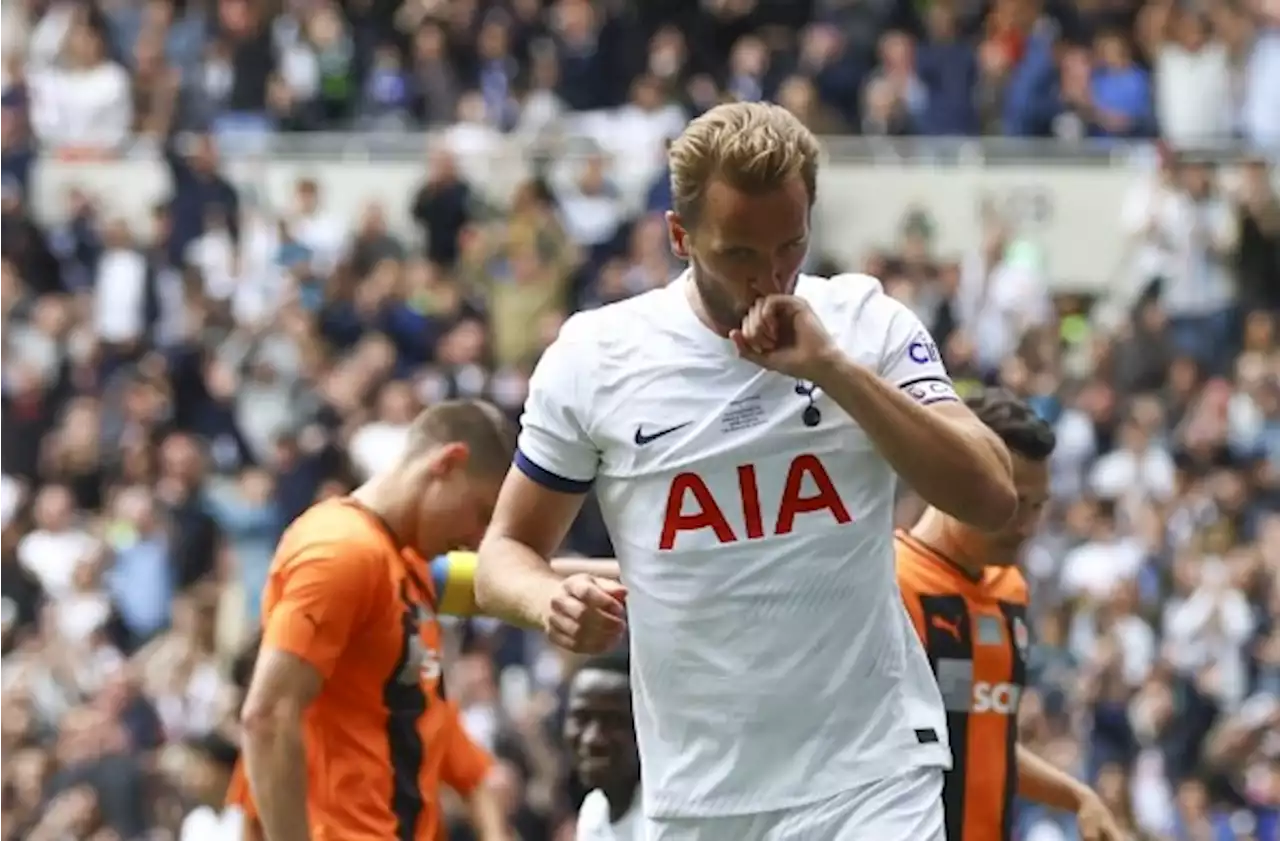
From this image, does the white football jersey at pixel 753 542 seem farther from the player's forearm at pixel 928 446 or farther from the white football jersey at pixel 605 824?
the white football jersey at pixel 605 824

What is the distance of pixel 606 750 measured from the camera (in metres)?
8.64

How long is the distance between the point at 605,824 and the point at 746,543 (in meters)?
2.18

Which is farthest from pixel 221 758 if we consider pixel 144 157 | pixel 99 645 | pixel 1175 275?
pixel 144 157

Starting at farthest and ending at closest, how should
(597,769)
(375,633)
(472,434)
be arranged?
(597,769) → (472,434) → (375,633)

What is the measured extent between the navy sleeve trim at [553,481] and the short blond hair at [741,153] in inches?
25.7

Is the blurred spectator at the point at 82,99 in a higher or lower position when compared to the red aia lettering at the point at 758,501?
lower

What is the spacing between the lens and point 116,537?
66.9 ft

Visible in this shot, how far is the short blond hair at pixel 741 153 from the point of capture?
624 cm

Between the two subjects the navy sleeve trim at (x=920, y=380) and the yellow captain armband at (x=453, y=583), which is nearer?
the navy sleeve trim at (x=920, y=380)

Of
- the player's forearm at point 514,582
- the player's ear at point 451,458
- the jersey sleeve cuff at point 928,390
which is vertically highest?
the jersey sleeve cuff at point 928,390

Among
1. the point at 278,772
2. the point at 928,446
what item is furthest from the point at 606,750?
the point at 928,446

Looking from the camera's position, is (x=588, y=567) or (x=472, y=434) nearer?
(x=588, y=567)

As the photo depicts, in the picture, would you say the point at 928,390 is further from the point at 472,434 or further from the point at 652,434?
the point at 472,434

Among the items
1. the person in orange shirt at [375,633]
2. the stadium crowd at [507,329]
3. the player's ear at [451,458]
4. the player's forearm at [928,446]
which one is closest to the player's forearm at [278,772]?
the person in orange shirt at [375,633]
